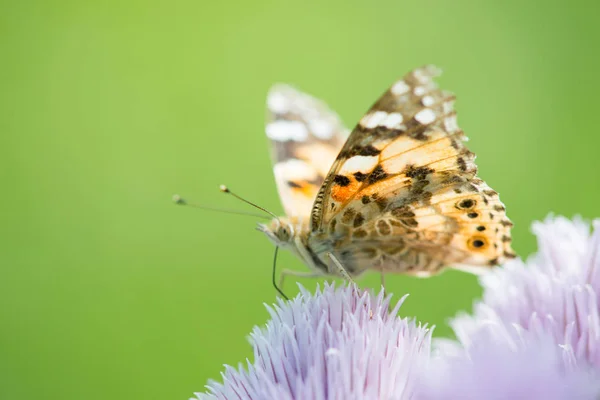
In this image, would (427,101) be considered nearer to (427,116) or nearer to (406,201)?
(427,116)

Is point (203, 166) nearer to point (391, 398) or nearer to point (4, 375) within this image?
point (4, 375)

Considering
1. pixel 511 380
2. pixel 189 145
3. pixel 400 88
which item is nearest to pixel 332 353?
pixel 511 380

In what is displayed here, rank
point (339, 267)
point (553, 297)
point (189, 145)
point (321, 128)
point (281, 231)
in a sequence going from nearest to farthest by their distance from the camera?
1. point (553, 297)
2. point (339, 267)
3. point (281, 231)
4. point (321, 128)
5. point (189, 145)

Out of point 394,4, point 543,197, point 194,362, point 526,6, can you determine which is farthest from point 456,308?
point 394,4

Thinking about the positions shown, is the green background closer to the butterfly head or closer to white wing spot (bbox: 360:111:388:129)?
the butterfly head

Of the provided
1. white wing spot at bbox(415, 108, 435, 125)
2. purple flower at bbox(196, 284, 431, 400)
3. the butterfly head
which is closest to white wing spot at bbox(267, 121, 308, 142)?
the butterfly head
